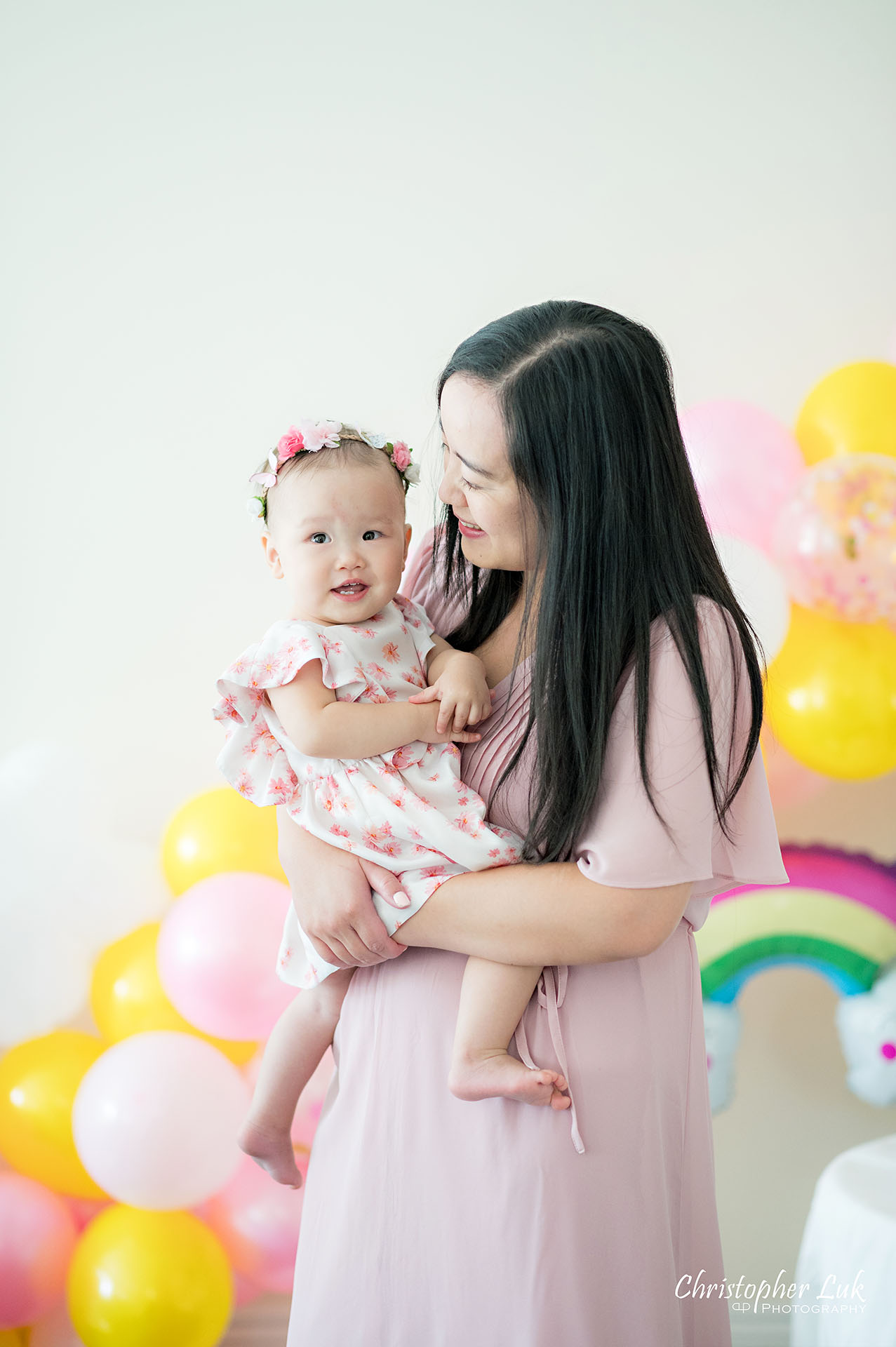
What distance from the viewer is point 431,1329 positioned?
110 centimetres

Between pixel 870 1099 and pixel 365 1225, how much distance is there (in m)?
1.31

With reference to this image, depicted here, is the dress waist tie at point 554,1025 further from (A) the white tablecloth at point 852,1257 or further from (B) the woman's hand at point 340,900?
(A) the white tablecloth at point 852,1257

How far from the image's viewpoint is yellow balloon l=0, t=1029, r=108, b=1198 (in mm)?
1938

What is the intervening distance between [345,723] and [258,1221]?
1.26 meters

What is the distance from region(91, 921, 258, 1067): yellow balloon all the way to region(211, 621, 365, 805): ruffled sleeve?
873 mm

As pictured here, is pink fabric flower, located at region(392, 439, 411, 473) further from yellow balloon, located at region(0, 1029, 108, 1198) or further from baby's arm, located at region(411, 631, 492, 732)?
yellow balloon, located at region(0, 1029, 108, 1198)

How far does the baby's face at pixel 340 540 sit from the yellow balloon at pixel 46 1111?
1.21 meters

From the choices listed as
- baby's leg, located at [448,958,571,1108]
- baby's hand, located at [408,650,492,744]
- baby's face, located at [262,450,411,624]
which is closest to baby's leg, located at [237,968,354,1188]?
baby's leg, located at [448,958,571,1108]

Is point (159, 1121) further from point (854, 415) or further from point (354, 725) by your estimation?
point (854, 415)

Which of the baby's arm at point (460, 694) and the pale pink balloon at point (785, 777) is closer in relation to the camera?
the baby's arm at point (460, 694)

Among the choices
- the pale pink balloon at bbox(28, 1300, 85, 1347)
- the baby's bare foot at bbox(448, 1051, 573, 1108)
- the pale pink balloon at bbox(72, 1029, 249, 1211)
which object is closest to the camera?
the baby's bare foot at bbox(448, 1051, 573, 1108)

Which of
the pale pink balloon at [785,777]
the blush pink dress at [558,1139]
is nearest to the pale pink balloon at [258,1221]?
the blush pink dress at [558,1139]

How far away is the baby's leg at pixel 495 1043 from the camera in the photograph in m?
1.05

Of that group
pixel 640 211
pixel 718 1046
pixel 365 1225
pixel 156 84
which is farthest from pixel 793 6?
pixel 365 1225
